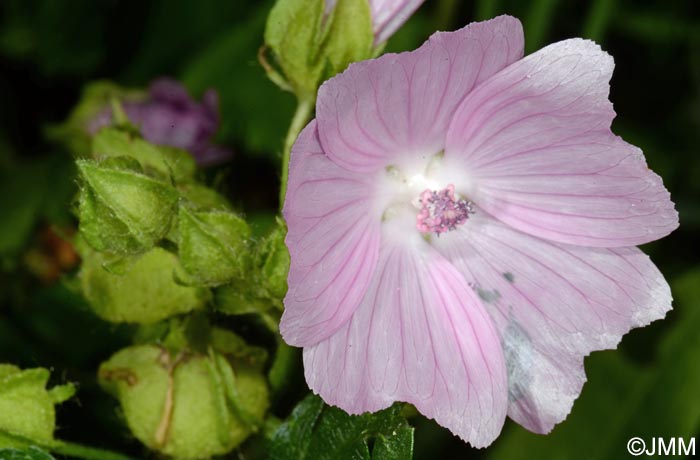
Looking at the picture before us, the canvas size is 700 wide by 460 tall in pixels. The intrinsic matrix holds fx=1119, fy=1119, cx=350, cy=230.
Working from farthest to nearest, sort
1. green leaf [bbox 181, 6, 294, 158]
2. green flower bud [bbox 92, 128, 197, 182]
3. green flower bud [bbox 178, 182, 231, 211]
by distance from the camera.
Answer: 1. green leaf [bbox 181, 6, 294, 158]
2. green flower bud [bbox 92, 128, 197, 182]
3. green flower bud [bbox 178, 182, 231, 211]

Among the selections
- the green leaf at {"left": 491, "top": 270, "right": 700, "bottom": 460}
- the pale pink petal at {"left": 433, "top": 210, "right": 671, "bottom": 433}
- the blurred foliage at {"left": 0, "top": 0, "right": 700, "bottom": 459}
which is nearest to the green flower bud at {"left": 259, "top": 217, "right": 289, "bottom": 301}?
the pale pink petal at {"left": 433, "top": 210, "right": 671, "bottom": 433}

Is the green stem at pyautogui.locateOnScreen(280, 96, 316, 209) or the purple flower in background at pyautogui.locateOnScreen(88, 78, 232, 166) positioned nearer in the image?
the green stem at pyautogui.locateOnScreen(280, 96, 316, 209)

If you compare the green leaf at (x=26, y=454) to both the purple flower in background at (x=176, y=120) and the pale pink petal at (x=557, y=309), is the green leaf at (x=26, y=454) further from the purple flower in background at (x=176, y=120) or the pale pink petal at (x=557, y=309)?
the purple flower in background at (x=176, y=120)

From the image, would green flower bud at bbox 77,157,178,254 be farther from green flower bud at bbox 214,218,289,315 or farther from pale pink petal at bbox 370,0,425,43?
pale pink petal at bbox 370,0,425,43

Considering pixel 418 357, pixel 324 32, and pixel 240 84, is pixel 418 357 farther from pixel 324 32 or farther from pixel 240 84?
pixel 240 84

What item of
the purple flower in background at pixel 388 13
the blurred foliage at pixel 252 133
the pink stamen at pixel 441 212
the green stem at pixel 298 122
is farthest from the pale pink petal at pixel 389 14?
the blurred foliage at pixel 252 133
